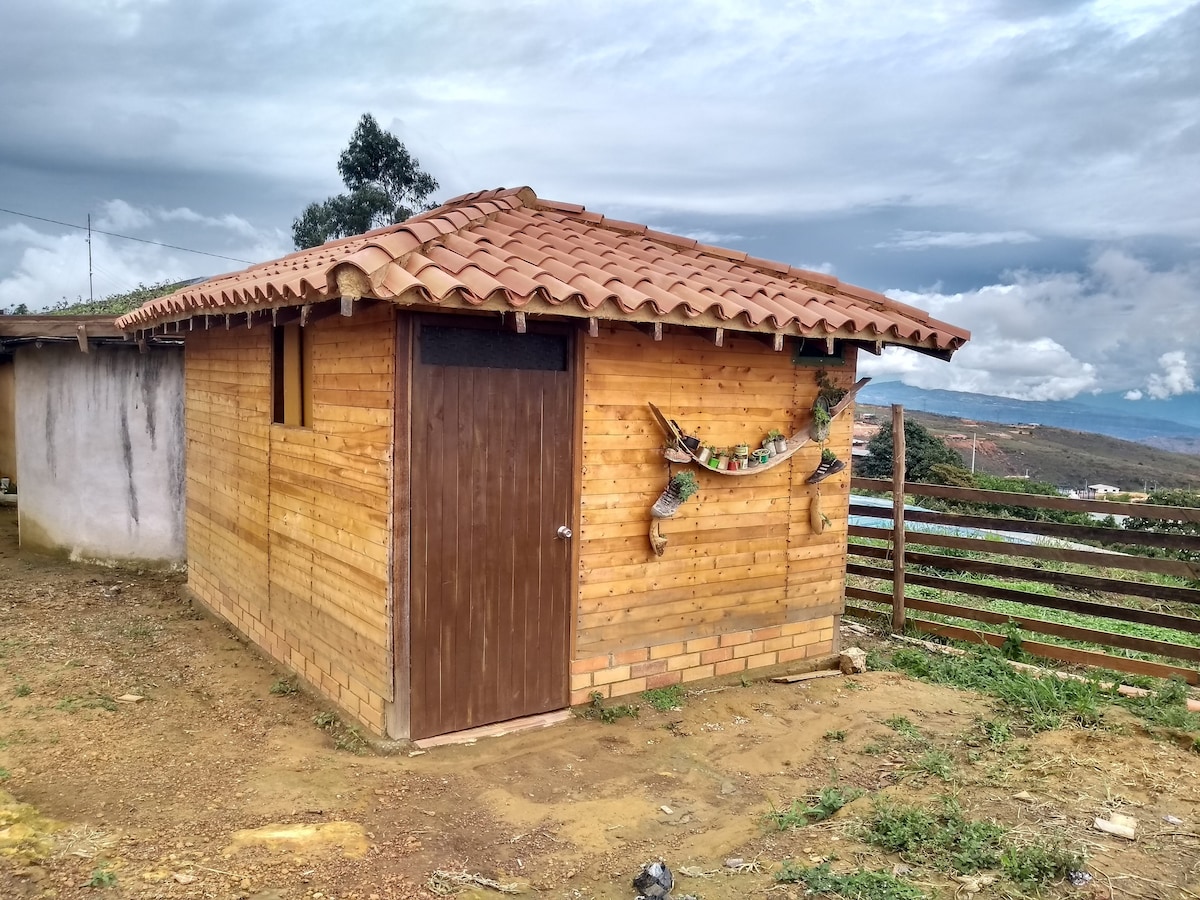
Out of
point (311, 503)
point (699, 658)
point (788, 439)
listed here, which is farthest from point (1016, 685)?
point (311, 503)

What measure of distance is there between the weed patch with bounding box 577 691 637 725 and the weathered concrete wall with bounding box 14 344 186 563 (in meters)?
6.63

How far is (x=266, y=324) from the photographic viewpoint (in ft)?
21.4

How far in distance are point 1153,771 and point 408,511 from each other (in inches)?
188

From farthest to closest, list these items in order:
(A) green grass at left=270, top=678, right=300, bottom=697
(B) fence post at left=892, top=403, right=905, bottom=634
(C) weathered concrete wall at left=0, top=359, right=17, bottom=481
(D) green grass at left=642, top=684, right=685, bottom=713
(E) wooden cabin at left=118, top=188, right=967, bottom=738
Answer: (C) weathered concrete wall at left=0, top=359, right=17, bottom=481
(B) fence post at left=892, top=403, right=905, bottom=634
(A) green grass at left=270, top=678, right=300, bottom=697
(D) green grass at left=642, top=684, right=685, bottom=713
(E) wooden cabin at left=118, top=188, right=967, bottom=738

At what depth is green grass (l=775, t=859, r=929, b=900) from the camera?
3451 mm

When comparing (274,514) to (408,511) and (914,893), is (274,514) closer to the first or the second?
(408,511)

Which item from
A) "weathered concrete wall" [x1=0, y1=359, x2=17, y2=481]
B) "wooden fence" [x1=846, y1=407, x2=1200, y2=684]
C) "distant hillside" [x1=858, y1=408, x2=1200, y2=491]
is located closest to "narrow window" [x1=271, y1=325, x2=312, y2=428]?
"wooden fence" [x1=846, y1=407, x2=1200, y2=684]

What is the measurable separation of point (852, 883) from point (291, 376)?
5.17 metres

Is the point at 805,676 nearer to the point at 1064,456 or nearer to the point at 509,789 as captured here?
the point at 509,789

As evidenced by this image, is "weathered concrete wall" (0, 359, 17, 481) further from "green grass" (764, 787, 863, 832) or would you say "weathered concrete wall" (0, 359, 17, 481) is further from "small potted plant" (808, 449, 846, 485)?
"green grass" (764, 787, 863, 832)

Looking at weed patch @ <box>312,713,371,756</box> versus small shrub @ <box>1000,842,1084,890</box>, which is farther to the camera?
weed patch @ <box>312,713,371,756</box>

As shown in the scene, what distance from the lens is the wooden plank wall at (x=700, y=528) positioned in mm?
5723

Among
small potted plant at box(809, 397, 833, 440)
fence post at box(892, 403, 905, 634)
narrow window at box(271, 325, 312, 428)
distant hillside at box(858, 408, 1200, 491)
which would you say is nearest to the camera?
narrow window at box(271, 325, 312, 428)

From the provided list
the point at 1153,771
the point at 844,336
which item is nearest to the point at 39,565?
the point at 844,336
